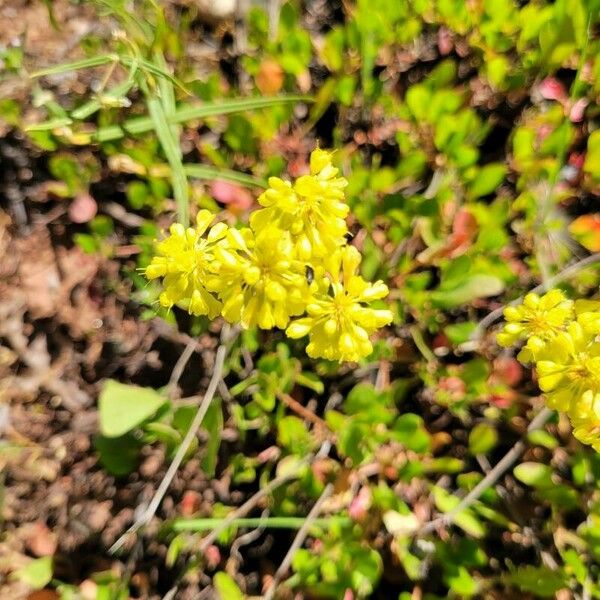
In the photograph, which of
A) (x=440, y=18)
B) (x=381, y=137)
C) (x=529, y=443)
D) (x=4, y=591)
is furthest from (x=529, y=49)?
(x=4, y=591)

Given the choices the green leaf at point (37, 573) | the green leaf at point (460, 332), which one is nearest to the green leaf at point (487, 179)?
the green leaf at point (460, 332)

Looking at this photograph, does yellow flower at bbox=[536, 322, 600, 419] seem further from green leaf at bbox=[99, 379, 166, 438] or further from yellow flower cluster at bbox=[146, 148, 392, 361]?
green leaf at bbox=[99, 379, 166, 438]

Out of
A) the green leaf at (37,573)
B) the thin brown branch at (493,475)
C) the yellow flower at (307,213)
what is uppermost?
the yellow flower at (307,213)

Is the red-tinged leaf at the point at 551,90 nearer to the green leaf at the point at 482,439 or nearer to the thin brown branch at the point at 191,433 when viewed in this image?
the green leaf at the point at 482,439

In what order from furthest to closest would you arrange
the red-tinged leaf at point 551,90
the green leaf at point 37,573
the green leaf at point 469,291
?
the red-tinged leaf at point 551,90 → the green leaf at point 37,573 → the green leaf at point 469,291

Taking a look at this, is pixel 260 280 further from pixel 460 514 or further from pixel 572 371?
pixel 460 514

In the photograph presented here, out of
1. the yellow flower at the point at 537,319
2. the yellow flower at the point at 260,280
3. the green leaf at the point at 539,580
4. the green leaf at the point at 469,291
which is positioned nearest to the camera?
the yellow flower at the point at 260,280

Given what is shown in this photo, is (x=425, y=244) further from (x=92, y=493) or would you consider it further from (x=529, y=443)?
(x=92, y=493)
